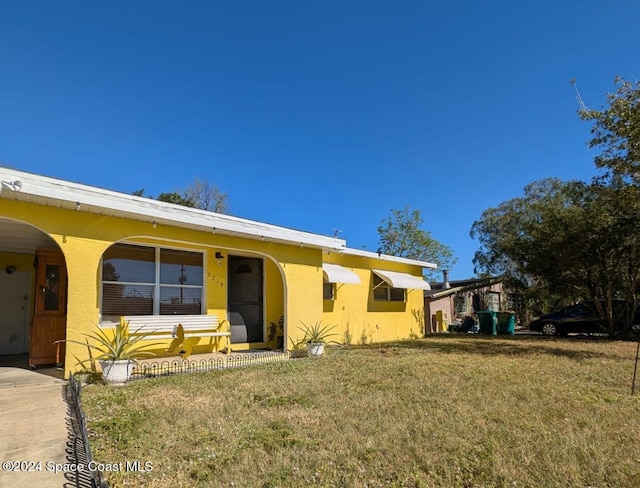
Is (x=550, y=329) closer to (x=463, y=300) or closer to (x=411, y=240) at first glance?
(x=463, y=300)

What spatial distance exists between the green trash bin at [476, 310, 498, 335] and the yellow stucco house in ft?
42.9

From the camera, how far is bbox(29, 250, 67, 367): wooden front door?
9852 millimetres

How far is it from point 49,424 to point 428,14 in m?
15.3

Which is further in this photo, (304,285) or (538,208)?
(538,208)

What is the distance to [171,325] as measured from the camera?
10.8m

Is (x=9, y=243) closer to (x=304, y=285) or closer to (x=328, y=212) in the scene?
(x=304, y=285)

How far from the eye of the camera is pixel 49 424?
554 centimetres

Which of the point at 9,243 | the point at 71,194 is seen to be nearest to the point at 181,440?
the point at 71,194

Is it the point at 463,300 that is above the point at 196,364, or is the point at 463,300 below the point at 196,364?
above

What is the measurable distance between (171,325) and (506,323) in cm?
2251

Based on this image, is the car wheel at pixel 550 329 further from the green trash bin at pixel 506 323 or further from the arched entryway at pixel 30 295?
the arched entryway at pixel 30 295

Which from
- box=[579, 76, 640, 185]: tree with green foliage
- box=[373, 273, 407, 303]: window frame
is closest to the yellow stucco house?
box=[373, 273, 407, 303]: window frame

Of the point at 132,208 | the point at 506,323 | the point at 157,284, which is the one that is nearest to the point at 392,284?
the point at 157,284

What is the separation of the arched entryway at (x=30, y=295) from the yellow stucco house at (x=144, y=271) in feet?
0.08
